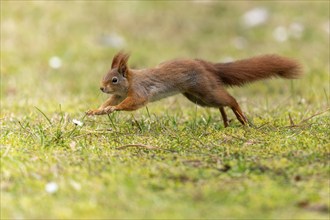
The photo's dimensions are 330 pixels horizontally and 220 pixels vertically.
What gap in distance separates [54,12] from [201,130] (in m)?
6.54

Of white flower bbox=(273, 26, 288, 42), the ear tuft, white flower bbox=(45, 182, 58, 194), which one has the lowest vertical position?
white flower bbox=(45, 182, 58, 194)

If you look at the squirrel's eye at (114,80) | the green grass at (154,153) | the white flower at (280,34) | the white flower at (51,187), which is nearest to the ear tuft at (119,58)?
Answer: the squirrel's eye at (114,80)

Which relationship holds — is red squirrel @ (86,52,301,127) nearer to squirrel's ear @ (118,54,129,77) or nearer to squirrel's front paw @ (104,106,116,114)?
squirrel's ear @ (118,54,129,77)

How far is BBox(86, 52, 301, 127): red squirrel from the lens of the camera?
17.6 feet

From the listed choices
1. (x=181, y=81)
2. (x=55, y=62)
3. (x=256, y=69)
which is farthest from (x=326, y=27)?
(x=181, y=81)

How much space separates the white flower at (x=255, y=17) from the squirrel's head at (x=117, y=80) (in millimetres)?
6898

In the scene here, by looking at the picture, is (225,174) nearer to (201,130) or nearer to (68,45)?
(201,130)

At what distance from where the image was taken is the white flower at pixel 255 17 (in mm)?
12034

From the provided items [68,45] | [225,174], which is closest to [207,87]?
[225,174]

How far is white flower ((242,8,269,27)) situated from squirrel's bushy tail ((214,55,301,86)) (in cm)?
646

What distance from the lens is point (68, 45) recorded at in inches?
392

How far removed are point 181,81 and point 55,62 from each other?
4203 millimetres

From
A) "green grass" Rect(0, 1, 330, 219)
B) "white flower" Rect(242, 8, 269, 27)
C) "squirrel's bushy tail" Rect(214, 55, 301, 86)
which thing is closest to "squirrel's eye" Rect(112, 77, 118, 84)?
"green grass" Rect(0, 1, 330, 219)

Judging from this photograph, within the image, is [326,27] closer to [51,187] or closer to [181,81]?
[181,81]
